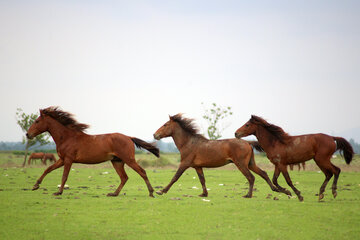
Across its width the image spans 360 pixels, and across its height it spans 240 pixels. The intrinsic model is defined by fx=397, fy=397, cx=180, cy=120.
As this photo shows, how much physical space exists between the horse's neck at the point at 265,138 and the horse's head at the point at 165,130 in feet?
9.31

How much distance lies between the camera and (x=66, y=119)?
43.6ft

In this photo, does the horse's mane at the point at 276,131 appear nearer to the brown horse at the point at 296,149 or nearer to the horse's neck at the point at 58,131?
the brown horse at the point at 296,149

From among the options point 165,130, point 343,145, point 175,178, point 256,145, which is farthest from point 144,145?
point 343,145

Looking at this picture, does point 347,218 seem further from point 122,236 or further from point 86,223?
point 86,223

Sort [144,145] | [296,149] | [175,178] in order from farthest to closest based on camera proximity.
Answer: [144,145] < [175,178] < [296,149]

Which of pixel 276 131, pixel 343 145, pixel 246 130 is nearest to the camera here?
pixel 276 131

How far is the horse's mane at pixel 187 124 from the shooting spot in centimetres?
1322

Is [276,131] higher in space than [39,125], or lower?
higher

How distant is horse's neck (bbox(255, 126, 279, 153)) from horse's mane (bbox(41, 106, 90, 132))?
5.69 meters

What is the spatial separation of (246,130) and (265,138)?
2.25 ft

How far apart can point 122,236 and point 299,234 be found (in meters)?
3.41

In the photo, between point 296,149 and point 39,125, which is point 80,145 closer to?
point 39,125

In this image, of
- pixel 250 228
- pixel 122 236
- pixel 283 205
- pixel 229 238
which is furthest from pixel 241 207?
pixel 122 236

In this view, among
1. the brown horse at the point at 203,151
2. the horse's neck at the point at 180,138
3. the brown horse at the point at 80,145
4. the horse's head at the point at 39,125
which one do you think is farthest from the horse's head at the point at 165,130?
the horse's head at the point at 39,125
